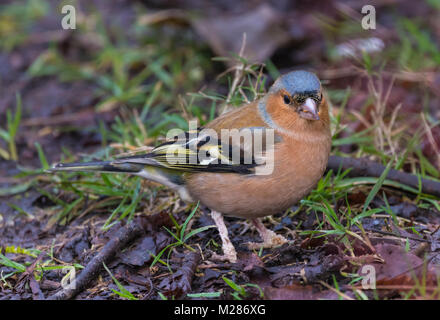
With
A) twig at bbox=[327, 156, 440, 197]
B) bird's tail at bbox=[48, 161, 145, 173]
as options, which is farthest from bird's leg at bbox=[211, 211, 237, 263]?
twig at bbox=[327, 156, 440, 197]

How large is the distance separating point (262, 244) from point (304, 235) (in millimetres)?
329

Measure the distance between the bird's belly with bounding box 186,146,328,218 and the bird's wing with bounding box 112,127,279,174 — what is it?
0.26 feet

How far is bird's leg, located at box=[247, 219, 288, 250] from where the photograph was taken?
13.3 ft

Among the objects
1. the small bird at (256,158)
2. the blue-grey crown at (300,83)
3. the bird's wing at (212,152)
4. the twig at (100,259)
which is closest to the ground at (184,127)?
the twig at (100,259)

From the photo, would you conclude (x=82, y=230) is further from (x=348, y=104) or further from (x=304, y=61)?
(x=304, y=61)

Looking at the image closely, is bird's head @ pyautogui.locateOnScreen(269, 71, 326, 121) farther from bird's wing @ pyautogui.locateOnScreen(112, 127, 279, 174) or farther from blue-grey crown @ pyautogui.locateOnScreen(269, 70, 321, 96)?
bird's wing @ pyautogui.locateOnScreen(112, 127, 279, 174)

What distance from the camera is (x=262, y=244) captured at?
159 inches

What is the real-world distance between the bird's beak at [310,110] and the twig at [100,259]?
1424mm

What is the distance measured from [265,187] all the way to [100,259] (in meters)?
1.19

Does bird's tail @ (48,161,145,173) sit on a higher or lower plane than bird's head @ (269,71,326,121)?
lower

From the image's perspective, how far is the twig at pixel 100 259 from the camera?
3621 millimetres

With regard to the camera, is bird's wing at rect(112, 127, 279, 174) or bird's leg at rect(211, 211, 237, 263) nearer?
bird's leg at rect(211, 211, 237, 263)

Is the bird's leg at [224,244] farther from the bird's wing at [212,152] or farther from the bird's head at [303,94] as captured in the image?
the bird's head at [303,94]

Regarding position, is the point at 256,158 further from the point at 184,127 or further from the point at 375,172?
the point at 184,127
